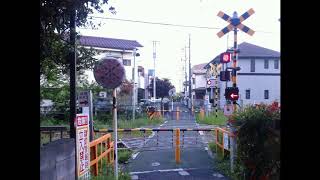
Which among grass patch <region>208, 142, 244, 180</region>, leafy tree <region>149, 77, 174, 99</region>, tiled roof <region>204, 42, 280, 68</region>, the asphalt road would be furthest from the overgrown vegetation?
leafy tree <region>149, 77, 174, 99</region>

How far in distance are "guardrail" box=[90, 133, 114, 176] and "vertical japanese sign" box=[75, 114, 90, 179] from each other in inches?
35.5

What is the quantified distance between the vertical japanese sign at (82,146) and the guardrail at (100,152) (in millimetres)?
901

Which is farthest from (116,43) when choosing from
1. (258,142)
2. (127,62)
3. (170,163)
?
(258,142)

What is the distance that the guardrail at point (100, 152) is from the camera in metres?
8.85

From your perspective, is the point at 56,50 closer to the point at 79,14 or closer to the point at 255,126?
the point at 79,14

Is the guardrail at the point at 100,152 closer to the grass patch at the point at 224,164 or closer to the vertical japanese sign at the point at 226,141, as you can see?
the grass patch at the point at 224,164

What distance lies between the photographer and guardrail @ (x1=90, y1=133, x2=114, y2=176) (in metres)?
8.85

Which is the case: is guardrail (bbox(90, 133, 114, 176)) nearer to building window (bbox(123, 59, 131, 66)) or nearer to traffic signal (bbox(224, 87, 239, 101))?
traffic signal (bbox(224, 87, 239, 101))

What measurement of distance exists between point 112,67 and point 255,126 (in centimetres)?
334

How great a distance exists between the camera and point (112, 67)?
29.8ft

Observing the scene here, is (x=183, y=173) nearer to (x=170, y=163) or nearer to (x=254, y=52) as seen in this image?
(x=170, y=163)

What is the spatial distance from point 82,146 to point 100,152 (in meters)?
3.02
